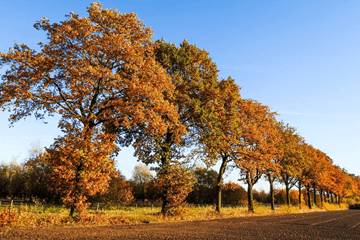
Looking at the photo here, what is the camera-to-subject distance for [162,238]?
951cm

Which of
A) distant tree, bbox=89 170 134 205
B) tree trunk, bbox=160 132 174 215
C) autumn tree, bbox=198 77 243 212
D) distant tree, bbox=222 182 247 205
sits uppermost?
autumn tree, bbox=198 77 243 212

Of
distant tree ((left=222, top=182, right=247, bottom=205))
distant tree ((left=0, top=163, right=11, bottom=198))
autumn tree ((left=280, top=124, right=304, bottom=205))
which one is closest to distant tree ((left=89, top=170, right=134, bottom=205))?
autumn tree ((left=280, top=124, right=304, bottom=205))

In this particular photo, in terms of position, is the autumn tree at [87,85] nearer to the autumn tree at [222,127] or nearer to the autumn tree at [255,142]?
the autumn tree at [222,127]

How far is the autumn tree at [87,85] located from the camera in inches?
574

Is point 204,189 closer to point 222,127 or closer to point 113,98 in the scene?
point 222,127

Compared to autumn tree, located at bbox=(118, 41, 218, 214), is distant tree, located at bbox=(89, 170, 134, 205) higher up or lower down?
lower down

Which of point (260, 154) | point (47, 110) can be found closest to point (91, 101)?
point (47, 110)

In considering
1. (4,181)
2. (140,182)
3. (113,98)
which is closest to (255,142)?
(113,98)

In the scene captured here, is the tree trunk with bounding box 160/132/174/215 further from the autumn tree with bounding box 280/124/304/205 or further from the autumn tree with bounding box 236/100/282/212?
the autumn tree with bounding box 280/124/304/205

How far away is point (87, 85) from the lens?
1570cm

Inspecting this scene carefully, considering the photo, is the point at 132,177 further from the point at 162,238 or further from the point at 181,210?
the point at 162,238

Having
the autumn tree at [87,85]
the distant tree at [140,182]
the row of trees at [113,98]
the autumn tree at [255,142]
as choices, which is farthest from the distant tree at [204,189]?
the autumn tree at [87,85]

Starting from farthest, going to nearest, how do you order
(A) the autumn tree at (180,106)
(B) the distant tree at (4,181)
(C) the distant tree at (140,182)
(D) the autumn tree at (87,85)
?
(C) the distant tree at (140,182) < (B) the distant tree at (4,181) < (A) the autumn tree at (180,106) < (D) the autumn tree at (87,85)

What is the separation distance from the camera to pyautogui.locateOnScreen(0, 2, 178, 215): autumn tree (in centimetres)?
1457
